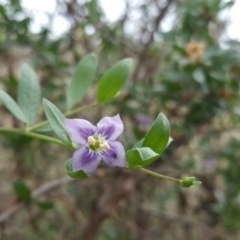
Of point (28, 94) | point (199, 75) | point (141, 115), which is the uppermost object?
point (28, 94)

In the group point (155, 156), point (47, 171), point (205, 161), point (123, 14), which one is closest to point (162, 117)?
point (155, 156)

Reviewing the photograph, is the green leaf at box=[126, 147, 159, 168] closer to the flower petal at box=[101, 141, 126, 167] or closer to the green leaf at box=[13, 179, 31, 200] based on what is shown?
the flower petal at box=[101, 141, 126, 167]

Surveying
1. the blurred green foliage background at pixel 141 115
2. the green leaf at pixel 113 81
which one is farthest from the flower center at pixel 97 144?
the blurred green foliage background at pixel 141 115

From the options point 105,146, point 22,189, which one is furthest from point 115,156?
point 22,189

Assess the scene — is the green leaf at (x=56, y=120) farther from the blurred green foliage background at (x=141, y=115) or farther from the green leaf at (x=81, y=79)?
the blurred green foliage background at (x=141, y=115)

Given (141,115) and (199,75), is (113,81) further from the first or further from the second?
(141,115)
